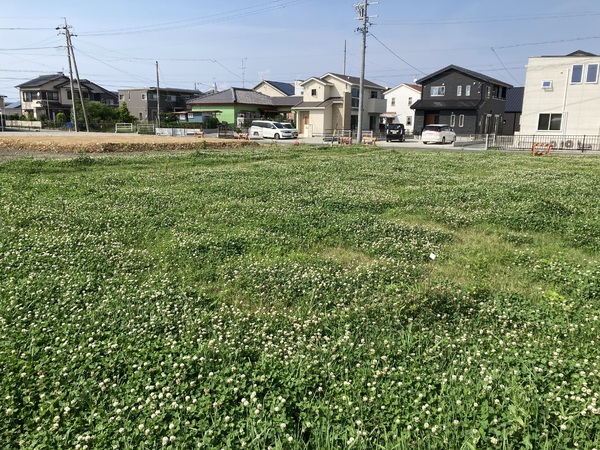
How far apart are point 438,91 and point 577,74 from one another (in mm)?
24201

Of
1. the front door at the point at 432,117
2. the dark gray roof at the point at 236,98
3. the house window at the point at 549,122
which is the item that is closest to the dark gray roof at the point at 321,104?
the dark gray roof at the point at 236,98

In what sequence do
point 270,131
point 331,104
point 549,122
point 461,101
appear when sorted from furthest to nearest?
1. point 331,104
2. point 461,101
3. point 270,131
4. point 549,122

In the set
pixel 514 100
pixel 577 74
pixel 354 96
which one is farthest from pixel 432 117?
pixel 577 74

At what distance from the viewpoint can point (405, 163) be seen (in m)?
22.3

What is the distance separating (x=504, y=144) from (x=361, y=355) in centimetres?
3790

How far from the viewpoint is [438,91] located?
58.0m

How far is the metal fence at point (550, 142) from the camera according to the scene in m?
34.6

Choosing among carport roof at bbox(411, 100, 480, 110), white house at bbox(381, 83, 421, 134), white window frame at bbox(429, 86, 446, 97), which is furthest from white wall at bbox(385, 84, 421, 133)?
carport roof at bbox(411, 100, 480, 110)

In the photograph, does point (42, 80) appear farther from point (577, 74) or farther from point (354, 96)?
point (577, 74)

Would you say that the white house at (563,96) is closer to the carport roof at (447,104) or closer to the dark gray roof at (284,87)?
the carport roof at (447,104)

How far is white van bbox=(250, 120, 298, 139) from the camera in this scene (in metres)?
52.4

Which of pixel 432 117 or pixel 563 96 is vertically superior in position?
pixel 563 96

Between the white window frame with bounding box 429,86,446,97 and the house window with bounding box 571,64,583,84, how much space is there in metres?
23.4

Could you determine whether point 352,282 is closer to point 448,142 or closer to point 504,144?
point 504,144
